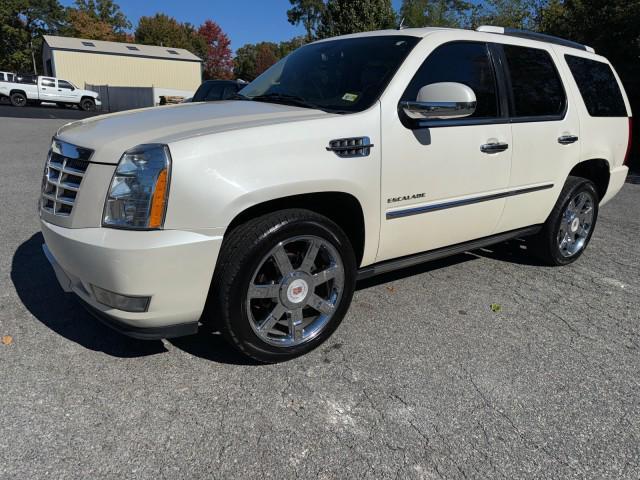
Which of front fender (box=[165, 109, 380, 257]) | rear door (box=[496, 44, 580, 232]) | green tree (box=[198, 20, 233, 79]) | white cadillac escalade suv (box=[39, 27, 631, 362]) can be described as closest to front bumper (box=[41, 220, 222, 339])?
white cadillac escalade suv (box=[39, 27, 631, 362])

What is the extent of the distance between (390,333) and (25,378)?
6.81 ft

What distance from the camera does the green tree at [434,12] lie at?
2650 centimetres

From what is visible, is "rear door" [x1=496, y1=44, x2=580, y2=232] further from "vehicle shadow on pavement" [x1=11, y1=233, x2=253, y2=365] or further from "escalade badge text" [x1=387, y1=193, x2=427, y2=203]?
"vehicle shadow on pavement" [x1=11, y1=233, x2=253, y2=365]

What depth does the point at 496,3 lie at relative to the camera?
20531 mm

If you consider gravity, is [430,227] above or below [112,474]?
above

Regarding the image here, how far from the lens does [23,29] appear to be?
184 feet

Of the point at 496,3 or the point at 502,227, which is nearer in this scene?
the point at 502,227

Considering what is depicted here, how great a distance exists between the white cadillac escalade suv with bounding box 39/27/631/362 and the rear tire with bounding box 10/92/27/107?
104 ft

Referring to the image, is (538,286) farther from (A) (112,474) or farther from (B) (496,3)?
(B) (496,3)

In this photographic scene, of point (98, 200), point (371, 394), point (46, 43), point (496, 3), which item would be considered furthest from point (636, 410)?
point (46, 43)

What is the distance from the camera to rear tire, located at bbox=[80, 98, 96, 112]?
3123 cm

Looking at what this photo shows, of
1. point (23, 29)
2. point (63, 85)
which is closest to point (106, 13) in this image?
point (23, 29)

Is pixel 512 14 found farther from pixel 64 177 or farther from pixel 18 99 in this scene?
pixel 18 99

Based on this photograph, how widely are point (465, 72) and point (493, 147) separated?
1.79 ft
